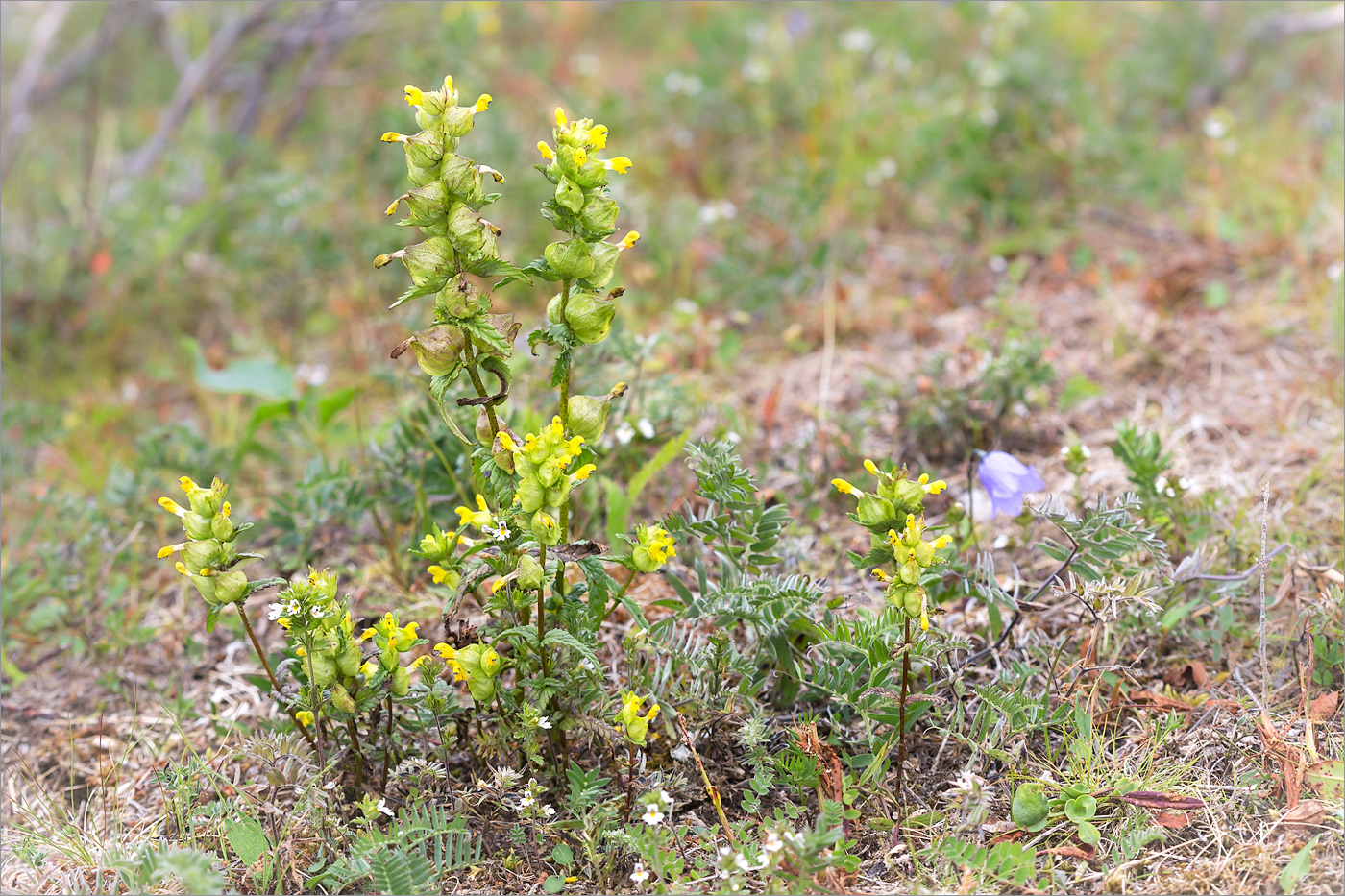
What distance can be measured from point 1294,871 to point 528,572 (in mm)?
1341

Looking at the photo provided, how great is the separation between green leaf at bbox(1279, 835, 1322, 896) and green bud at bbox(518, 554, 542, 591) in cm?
131

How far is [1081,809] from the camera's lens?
72.3 inches

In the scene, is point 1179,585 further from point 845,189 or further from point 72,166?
point 72,166

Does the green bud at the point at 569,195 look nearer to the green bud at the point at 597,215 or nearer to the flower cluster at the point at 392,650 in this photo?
the green bud at the point at 597,215

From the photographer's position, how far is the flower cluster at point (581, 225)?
1.64 meters

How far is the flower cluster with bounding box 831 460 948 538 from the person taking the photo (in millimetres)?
1706

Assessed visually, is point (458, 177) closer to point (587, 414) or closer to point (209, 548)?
point (587, 414)

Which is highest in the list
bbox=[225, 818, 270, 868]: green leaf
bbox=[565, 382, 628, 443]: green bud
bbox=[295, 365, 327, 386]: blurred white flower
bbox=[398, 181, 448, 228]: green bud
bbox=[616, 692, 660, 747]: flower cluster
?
bbox=[398, 181, 448, 228]: green bud

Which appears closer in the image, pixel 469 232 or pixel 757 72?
pixel 469 232

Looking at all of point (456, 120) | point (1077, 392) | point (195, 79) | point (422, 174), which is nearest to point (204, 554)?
point (422, 174)

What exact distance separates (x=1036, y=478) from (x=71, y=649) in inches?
93.0

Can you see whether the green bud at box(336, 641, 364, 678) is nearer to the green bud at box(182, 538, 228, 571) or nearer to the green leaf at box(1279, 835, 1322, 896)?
the green bud at box(182, 538, 228, 571)

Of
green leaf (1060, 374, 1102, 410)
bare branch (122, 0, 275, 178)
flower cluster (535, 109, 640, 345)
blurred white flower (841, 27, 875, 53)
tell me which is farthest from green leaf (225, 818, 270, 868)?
blurred white flower (841, 27, 875, 53)

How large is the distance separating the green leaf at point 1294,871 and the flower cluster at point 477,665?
4.42ft
